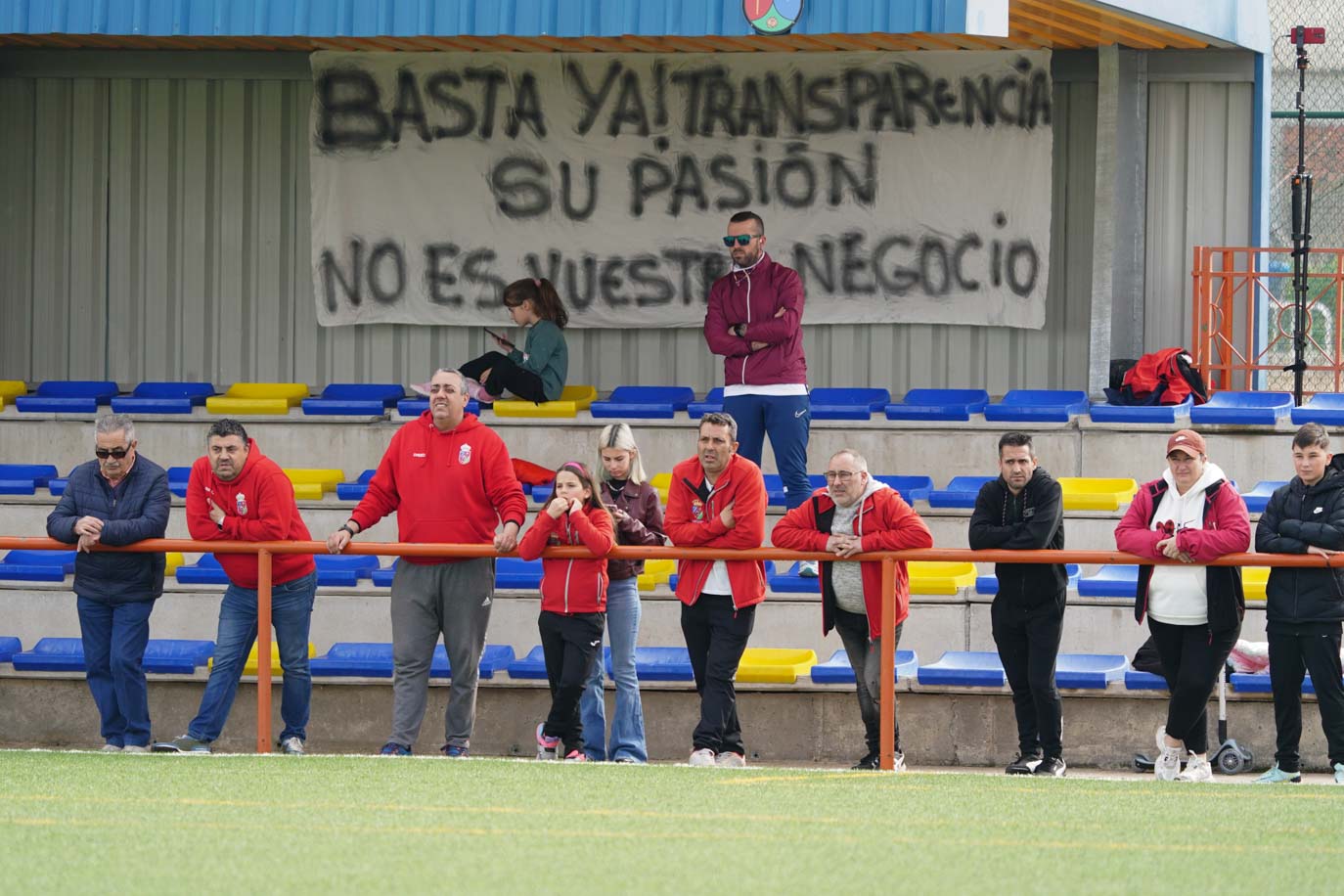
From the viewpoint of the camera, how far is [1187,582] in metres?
8.82

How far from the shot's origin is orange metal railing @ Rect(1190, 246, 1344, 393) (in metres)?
13.2

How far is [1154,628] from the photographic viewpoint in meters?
8.95

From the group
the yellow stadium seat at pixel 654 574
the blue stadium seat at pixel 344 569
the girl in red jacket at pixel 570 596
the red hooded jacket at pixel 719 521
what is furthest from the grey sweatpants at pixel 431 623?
the blue stadium seat at pixel 344 569

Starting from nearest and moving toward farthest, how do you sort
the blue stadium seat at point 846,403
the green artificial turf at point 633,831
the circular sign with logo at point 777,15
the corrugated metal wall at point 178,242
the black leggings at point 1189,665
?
1. the green artificial turf at point 633,831
2. the black leggings at point 1189,665
3. the circular sign with logo at point 777,15
4. the blue stadium seat at point 846,403
5. the corrugated metal wall at point 178,242

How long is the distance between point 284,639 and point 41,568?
2.74m

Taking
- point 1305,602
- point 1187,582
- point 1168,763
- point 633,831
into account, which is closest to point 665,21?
point 1187,582

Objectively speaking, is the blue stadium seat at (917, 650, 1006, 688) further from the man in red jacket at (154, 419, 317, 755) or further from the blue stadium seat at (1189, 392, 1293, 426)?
the man in red jacket at (154, 419, 317, 755)

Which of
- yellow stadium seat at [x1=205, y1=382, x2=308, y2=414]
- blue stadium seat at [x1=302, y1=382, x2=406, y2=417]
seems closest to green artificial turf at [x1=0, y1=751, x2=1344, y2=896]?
blue stadium seat at [x1=302, y1=382, x2=406, y2=417]

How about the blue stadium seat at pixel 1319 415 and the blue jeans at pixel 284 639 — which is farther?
the blue stadium seat at pixel 1319 415

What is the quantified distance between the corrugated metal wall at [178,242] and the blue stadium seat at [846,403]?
109cm

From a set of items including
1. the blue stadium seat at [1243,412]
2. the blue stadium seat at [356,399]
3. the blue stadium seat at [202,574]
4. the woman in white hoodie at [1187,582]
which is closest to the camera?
the woman in white hoodie at [1187,582]

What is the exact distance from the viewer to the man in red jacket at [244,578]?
956 centimetres

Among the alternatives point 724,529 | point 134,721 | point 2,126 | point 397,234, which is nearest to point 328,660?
point 134,721

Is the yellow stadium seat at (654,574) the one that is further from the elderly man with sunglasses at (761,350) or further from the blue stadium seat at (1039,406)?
the blue stadium seat at (1039,406)
